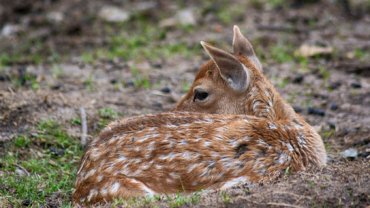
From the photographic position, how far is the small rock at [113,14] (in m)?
13.7

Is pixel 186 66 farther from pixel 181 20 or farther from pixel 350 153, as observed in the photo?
pixel 350 153

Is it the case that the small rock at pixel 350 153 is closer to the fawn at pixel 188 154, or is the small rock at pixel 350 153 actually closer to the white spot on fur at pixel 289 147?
the fawn at pixel 188 154

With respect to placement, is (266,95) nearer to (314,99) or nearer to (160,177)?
(160,177)

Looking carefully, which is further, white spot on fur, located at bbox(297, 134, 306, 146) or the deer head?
the deer head

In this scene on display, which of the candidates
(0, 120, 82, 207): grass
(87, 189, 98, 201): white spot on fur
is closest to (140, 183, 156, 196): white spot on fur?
(87, 189, 98, 201): white spot on fur

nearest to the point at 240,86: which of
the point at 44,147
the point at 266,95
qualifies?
the point at 266,95

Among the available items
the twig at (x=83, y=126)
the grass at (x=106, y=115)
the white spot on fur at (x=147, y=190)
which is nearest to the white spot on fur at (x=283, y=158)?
the white spot on fur at (x=147, y=190)

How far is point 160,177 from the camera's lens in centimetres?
647

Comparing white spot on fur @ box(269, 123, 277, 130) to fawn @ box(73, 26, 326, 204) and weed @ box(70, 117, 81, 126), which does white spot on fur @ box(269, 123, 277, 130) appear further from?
weed @ box(70, 117, 81, 126)

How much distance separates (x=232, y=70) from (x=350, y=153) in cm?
155

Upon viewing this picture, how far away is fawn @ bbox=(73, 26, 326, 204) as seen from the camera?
21.3 ft

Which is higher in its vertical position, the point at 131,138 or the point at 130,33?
the point at 131,138

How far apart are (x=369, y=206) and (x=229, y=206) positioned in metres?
1.02

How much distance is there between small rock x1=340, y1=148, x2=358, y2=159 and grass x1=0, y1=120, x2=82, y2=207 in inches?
108
